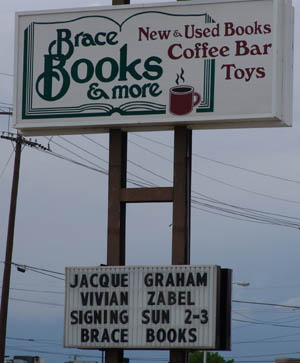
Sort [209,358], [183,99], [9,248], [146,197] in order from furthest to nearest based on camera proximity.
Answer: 1. [209,358]
2. [9,248]
3. [146,197]
4. [183,99]

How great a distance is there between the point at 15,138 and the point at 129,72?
735 inches

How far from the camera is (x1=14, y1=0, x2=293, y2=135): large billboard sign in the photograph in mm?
24625

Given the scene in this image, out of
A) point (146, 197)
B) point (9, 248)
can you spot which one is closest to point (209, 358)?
point (9, 248)

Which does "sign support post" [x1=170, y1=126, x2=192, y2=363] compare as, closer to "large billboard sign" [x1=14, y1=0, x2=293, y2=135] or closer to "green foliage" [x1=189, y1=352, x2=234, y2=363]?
"large billboard sign" [x1=14, y1=0, x2=293, y2=135]

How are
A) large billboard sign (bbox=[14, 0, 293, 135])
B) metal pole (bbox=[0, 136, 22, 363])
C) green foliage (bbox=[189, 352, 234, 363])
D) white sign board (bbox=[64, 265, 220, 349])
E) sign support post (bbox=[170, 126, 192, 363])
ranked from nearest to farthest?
1. white sign board (bbox=[64, 265, 220, 349])
2. large billboard sign (bbox=[14, 0, 293, 135])
3. sign support post (bbox=[170, 126, 192, 363])
4. metal pole (bbox=[0, 136, 22, 363])
5. green foliage (bbox=[189, 352, 234, 363])

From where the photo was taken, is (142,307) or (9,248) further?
(9,248)

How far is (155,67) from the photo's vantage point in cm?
2531

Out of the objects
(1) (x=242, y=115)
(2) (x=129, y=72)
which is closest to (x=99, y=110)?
(2) (x=129, y=72)

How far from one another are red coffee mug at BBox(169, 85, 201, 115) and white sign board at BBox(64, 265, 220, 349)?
327 centimetres

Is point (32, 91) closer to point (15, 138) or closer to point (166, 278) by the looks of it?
point (166, 278)

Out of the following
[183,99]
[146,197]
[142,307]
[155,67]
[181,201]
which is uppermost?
[155,67]

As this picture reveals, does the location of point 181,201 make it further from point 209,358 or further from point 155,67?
point 209,358

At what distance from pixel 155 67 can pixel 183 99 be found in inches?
37.1

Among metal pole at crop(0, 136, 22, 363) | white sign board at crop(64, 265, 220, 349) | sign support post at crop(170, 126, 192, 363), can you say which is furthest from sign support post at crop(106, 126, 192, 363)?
metal pole at crop(0, 136, 22, 363)
